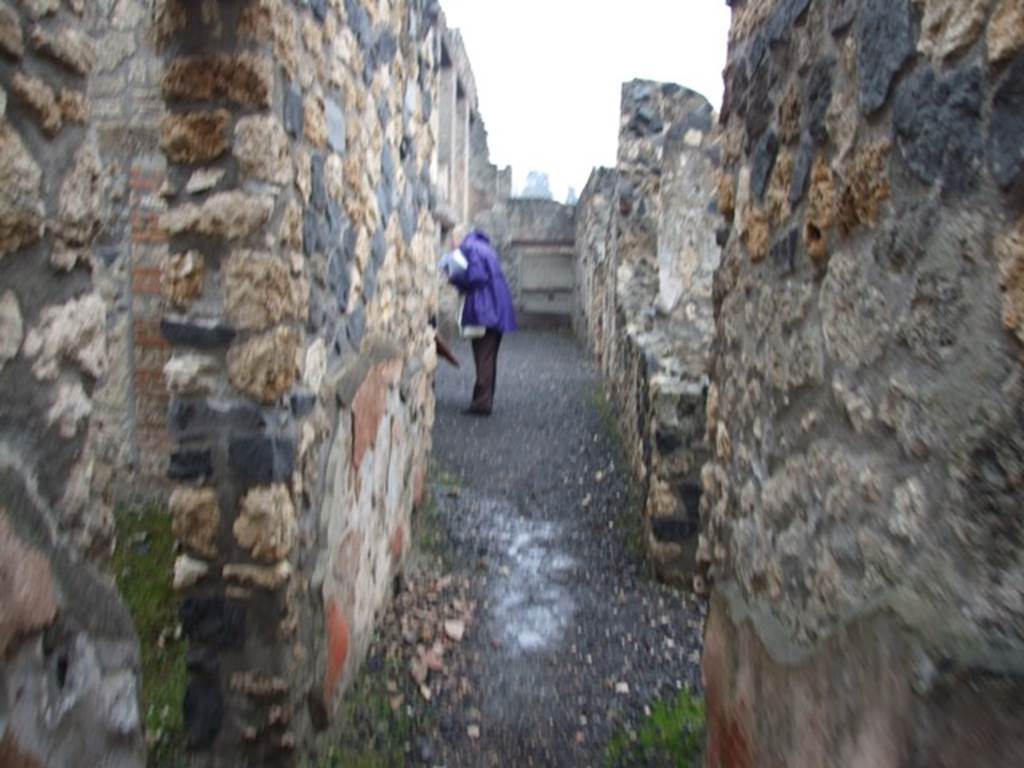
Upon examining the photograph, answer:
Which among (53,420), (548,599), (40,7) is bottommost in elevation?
(548,599)

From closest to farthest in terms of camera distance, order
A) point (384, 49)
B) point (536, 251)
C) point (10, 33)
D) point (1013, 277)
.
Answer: point (1013, 277) → point (10, 33) → point (384, 49) → point (536, 251)

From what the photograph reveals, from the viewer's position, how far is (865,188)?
1.27 m

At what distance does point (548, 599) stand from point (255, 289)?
82.6 inches

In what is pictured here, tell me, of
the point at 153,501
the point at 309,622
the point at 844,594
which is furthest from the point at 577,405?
the point at 844,594

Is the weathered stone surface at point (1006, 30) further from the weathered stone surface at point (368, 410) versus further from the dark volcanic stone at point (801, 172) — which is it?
the weathered stone surface at point (368, 410)

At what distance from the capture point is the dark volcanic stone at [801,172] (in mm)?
1563

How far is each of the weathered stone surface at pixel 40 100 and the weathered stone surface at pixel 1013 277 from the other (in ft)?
3.93

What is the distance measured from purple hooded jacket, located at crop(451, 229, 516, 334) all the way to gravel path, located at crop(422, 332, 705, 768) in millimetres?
733

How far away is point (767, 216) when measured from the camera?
1854 millimetres

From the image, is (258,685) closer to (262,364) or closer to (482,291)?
(262,364)

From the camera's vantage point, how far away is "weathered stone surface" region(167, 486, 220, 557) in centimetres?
211

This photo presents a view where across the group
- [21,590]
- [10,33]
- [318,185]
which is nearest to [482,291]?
[318,185]

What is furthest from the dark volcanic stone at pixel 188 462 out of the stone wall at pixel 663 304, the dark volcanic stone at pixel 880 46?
the stone wall at pixel 663 304

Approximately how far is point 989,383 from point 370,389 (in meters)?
2.22
